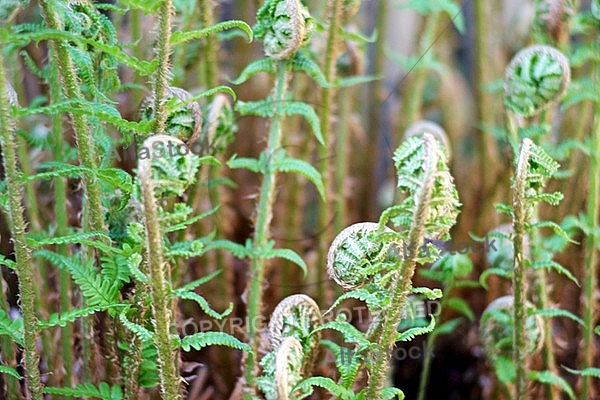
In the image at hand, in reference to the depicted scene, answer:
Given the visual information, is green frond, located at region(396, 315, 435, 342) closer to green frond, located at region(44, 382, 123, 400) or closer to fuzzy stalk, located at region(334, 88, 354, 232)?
green frond, located at region(44, 382, 123, 400)

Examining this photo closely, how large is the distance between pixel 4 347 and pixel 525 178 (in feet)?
1.92

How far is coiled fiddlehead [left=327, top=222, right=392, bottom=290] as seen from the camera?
2.22 ft

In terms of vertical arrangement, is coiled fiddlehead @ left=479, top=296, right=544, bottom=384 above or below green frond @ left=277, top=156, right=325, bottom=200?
below

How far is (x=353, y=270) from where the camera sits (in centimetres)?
69

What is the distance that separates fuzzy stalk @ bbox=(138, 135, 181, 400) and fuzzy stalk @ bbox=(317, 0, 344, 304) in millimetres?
385

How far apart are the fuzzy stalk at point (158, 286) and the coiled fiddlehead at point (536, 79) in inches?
20.3

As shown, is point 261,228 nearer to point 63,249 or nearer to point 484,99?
point 63,249

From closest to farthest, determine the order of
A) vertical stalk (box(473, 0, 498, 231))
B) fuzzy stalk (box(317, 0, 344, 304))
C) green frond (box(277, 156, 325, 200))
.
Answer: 1. green frond (box(277, 156, 325, 200))
2. fuzzy stalk (box(317, 0, 344, 304))
3. vertical stalk (box(473, 0, 498, 231))

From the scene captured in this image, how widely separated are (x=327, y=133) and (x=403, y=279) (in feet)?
1.48

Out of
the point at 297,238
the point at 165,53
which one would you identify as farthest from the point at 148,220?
the point at 297,238

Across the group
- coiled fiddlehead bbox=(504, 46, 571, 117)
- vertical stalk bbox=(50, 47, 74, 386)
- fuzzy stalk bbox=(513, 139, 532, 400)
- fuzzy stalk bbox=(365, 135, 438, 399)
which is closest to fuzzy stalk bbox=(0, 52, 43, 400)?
vertical stalk bbox=(50, 47, 74, 386)

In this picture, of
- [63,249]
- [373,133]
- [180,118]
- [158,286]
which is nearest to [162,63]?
[180,118]

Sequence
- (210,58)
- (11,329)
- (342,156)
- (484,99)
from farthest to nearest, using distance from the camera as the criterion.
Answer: (484,99), (342,156), (210,58), (11,329)

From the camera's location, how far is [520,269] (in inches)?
30.4
